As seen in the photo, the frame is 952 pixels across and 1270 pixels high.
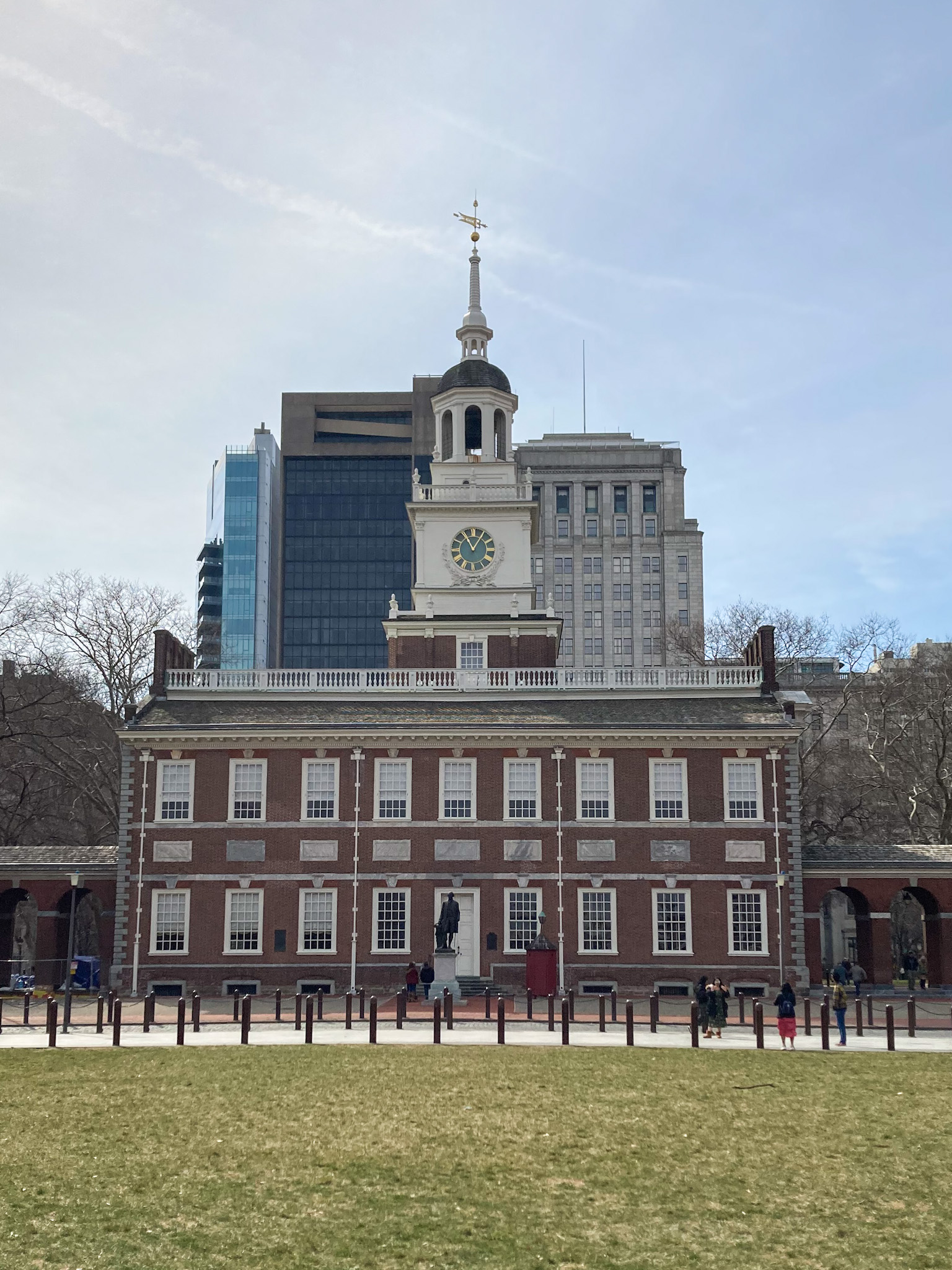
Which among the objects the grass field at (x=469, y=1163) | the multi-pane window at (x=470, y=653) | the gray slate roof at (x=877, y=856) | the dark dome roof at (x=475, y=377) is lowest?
the grass field at (x=469, y=1163)

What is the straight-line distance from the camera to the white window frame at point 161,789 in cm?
4241

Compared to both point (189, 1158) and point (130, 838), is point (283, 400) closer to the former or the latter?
point (130, 838)

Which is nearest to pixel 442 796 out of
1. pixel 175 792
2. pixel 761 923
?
pixel 175 792

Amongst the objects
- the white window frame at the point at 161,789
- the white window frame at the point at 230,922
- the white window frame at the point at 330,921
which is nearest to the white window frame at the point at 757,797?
the white window frame at the point at 330,921

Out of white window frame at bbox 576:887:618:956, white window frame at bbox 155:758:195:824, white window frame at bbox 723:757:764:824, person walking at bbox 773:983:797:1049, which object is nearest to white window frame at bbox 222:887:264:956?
white window frame at bbox 155:758:195:824

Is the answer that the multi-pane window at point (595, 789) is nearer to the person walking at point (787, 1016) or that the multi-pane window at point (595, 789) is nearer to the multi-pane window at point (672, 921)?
the multi-pane window at point (672, 921)

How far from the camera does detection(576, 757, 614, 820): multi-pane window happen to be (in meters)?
42.3

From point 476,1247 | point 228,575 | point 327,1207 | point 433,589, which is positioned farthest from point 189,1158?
point 228,575

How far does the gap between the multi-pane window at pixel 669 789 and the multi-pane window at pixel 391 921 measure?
27.3 ft

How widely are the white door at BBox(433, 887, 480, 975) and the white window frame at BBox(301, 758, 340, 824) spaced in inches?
160

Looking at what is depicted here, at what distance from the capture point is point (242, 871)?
42031 millimetres

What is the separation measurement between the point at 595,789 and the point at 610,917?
3977 mm

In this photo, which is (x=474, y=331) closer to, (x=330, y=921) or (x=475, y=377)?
(x=475, y=377)

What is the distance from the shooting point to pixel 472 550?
171ft
